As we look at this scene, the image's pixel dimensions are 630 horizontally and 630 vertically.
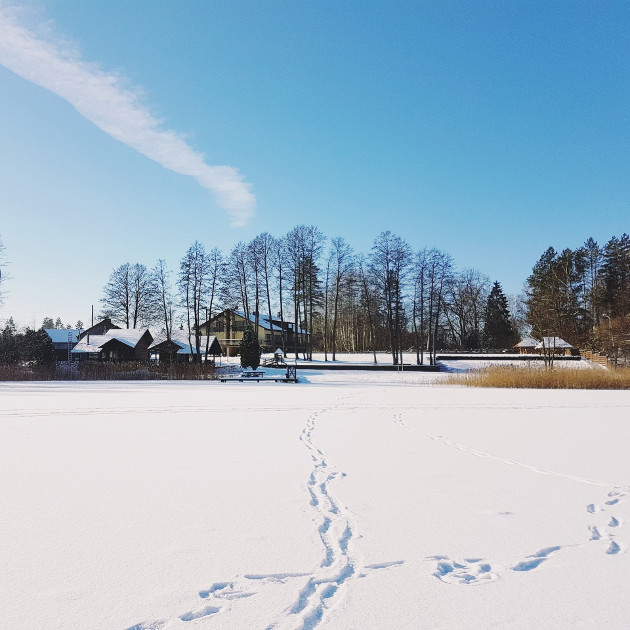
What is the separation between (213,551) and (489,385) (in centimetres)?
1846

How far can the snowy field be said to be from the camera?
231 centimetres

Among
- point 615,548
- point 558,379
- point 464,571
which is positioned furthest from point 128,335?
point 615,548

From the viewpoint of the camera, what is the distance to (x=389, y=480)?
4750 mm

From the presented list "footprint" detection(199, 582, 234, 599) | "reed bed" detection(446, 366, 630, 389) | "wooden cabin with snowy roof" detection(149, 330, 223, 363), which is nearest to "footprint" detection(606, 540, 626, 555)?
"footprint" detection(199, 582, 234, 599)

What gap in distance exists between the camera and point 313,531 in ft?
11.0

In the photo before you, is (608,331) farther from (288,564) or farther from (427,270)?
(288,564)

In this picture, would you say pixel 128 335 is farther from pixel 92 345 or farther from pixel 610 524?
pixel 610 524

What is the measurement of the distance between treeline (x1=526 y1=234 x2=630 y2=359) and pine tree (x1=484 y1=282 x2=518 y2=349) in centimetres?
476

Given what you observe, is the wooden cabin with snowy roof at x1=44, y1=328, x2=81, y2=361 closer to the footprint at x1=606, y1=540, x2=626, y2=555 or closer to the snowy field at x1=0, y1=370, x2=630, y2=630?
the snowy field at x1=0, y1=370, x2=630, y2=630

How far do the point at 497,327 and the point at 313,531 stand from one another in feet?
186

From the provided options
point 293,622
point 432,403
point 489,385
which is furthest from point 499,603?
point 489,385

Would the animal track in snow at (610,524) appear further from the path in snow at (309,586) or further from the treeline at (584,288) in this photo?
the treeline at (584,288)

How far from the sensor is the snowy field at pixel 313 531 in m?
2.31

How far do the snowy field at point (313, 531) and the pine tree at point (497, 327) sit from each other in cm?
5099
